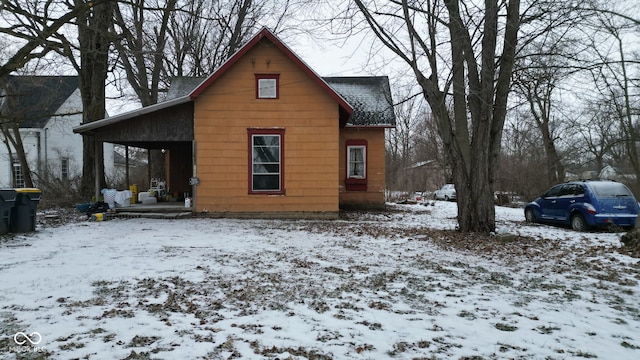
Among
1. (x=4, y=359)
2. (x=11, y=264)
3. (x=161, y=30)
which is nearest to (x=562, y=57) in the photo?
(x=4, y=359)

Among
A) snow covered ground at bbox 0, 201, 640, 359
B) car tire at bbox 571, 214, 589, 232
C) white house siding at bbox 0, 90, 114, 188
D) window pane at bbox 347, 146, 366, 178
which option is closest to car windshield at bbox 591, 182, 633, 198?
car tire at bbox 571, 214, 589, 232

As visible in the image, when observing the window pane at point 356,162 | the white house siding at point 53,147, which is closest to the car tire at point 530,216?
the window pane at point 356,162

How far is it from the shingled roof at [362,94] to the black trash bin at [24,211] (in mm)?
8775

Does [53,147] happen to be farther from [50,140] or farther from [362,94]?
[362,94]

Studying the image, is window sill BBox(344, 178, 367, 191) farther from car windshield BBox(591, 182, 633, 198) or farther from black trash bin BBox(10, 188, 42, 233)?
black trash bin BBox(10, 188, 42, 233)

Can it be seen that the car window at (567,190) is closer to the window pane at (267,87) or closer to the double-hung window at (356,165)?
the double-hung window at (356,165)

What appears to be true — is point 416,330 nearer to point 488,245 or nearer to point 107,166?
point 488,245

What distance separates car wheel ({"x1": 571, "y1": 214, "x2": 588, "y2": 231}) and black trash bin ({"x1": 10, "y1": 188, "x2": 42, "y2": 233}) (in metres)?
15.4

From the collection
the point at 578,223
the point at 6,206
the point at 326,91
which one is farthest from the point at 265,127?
the point at 578,223

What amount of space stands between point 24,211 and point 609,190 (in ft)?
53.1

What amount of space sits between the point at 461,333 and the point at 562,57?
8765 mm

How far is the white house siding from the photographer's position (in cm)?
2695

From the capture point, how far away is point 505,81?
10.6 m

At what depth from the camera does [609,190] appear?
12.0 metres
